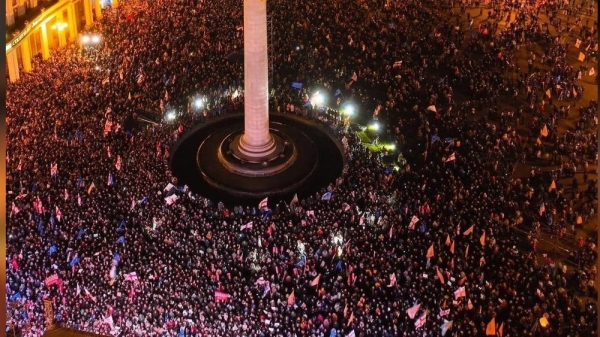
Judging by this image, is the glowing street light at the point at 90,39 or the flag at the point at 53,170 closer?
the flag at the point at 53,170

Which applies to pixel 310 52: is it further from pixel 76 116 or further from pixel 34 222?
pixel 34 222

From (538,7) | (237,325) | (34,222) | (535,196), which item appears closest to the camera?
(237,325)

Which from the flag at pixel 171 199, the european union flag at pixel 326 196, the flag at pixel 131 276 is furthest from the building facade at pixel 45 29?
the european union flag at pixel 326 196

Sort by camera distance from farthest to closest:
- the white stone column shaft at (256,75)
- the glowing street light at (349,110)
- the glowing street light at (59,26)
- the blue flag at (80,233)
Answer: the glowing street light at (59,26)
the glowing street light at (349,110)
the white stone column shaft at (256,75)
the blue flag at (80,233)

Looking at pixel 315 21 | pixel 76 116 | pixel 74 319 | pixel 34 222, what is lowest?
pixel 74 319

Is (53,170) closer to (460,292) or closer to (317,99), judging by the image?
(317,99)

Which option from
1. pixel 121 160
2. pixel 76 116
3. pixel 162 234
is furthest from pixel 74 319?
pixel 76 116

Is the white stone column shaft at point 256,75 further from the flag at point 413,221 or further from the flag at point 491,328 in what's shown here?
the flag at point 491,328
